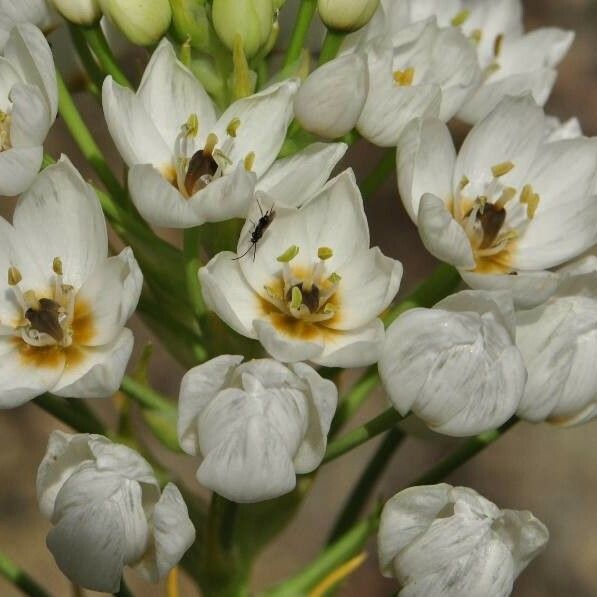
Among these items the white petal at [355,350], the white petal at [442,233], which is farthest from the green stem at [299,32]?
the white petal at [355,350]

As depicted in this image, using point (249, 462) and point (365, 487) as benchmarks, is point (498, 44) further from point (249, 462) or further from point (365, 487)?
point (249, 462)

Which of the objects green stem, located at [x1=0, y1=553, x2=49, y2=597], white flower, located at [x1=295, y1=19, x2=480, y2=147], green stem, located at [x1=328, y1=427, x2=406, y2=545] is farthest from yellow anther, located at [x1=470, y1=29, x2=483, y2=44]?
green stem, located at [x1=0, y1=553, x2=49, y2=597]

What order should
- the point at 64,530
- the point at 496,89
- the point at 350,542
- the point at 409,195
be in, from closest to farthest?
the point at 64,530 → the point at 409,195 → the point at 350,542 → the point at 496,89

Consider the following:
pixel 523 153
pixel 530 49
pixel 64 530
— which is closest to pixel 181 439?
pixel 64 530

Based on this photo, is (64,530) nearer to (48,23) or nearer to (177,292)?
(177,292)

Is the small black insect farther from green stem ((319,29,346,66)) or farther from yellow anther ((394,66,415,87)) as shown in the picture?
yellow anther ((394,66,415,87))
